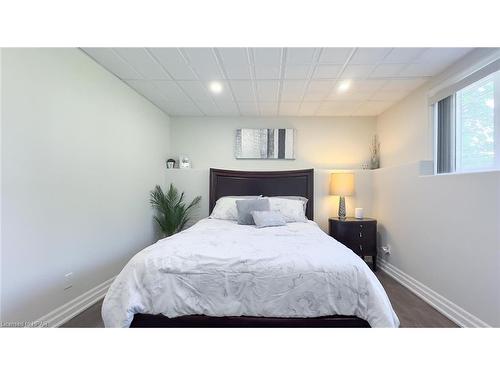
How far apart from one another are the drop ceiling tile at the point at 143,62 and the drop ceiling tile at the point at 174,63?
68 mm

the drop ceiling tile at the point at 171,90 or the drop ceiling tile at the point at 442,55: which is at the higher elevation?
the drop ceiling tile at the point at 171,90

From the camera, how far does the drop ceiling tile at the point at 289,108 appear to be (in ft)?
10.3

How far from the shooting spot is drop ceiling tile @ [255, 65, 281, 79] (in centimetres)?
218

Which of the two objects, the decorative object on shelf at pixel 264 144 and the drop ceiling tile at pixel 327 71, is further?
the decorative object on shelf at pixel 264 144

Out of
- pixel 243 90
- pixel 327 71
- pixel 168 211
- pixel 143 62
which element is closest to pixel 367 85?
pixel 327 71

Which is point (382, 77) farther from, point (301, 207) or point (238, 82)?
point (301, 207)

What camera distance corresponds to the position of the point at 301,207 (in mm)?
3098

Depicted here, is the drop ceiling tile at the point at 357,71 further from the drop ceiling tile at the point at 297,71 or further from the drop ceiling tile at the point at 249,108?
the drop ceiling tile at the point at 249,108

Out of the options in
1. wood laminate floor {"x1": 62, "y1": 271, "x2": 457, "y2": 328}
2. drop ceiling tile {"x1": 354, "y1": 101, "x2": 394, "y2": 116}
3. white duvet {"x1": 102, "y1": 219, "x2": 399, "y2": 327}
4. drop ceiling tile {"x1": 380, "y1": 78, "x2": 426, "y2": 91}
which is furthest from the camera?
drop ceiling tile {"x1": 354, "y1": 101, "x2": 394, "y2": 116}

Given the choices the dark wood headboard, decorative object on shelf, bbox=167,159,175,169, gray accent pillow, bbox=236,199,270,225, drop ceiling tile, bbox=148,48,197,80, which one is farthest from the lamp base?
decorative object on shelf, bbox=167,159,175,169

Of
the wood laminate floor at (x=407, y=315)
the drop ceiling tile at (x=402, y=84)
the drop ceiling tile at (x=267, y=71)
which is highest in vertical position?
the drop ceiling tile at (x=402, y=84)

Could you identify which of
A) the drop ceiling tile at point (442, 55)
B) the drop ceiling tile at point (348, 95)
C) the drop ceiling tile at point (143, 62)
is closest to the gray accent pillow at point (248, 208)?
the drop ceiling tile at point (348, 95)

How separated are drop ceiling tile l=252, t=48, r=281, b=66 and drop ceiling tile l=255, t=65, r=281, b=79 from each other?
0.19 feet
